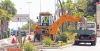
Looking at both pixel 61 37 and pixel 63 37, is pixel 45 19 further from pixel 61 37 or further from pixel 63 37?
pixel 63 37

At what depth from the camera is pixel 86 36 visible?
3478 cm

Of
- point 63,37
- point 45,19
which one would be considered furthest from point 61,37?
point 45,19

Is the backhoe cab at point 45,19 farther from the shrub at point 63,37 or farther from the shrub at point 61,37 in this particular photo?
the shrub at point 63,37

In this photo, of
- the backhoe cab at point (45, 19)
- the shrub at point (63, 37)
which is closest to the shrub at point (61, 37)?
the shrub at point (63, 37)

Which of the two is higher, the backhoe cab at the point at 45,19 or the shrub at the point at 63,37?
the backhoe cab at the point at 45,19

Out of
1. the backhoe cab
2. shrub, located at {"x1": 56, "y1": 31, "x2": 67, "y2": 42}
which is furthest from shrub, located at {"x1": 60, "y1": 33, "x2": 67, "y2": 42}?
the backhoe cab

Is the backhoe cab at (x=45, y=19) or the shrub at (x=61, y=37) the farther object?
the backhoe cab at (x=45, y=19)

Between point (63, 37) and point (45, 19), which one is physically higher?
point (45, 19)

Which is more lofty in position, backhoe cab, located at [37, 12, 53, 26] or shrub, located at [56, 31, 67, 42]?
backhoe cab, located at [37, 12, 53, 26]

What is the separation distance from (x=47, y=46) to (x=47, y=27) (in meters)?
7.04

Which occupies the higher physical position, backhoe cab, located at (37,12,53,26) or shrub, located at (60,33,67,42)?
backhoe cab, located at (37,12,53,26)

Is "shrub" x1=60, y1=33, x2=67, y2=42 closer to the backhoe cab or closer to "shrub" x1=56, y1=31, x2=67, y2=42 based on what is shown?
"shrub" x1=56, y1=31, x2=67, y2=42

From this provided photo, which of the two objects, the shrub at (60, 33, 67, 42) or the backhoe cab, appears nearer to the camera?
the shrub at (60, 33, 67, 42)

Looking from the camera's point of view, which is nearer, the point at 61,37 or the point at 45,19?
the point at 61,37
